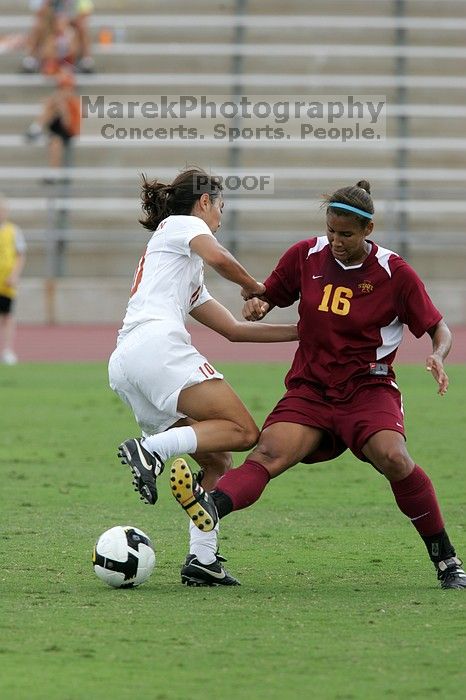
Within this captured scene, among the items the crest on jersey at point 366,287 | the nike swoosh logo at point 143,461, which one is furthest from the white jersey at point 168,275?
the crest on jersey at point 366,287

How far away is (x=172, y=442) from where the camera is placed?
593cm

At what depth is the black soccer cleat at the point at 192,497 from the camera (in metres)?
5.61

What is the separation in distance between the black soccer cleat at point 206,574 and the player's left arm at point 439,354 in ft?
4.27

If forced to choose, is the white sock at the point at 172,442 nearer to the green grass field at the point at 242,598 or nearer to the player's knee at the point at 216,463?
the player's knee at the point at 216,463

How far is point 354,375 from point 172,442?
944 millimetres

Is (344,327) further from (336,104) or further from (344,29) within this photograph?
(344,29)

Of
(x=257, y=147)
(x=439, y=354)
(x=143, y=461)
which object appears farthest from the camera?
(x=257, y=147)

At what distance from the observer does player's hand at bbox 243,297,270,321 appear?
6.49 meters

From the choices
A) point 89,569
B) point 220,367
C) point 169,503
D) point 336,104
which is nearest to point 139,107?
point 336,104

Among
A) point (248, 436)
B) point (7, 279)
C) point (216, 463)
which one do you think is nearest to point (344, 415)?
point (248, 436)

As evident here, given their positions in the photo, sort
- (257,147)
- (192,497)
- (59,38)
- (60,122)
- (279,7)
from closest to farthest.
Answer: (192,497) → (60,122) → (59,38) → (257,147) → (279,7)

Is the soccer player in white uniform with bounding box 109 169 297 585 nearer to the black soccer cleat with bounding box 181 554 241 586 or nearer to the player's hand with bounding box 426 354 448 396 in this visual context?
the black soccer cleat with bounding box 181 554 241 586

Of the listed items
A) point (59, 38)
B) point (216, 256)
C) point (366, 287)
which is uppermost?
point (59, 38)

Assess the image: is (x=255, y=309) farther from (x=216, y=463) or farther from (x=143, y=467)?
(x=143, y=467)
